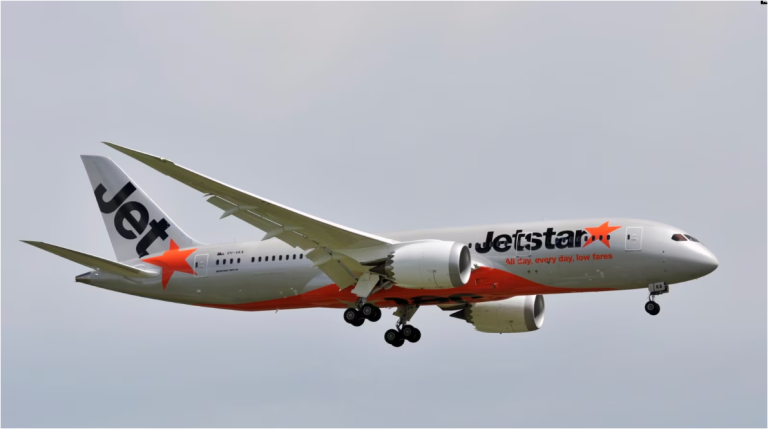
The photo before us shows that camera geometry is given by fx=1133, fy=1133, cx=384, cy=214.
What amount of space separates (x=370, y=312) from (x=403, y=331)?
125 inches

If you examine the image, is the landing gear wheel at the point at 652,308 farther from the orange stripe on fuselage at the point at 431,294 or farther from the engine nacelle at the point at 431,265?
the engine nacelle at the point at 431,265

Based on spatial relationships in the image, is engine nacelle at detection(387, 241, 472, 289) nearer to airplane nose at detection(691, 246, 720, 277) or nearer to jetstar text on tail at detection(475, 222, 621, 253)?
jetstar text on tail at detection(475, 222, 621, 253)

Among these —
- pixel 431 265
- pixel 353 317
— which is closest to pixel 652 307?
pixel 431 265

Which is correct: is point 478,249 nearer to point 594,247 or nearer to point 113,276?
point 594,247

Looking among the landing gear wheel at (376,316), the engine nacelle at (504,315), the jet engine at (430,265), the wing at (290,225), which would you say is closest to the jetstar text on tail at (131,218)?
the wing at (290,225)

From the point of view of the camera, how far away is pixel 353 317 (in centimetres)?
4350

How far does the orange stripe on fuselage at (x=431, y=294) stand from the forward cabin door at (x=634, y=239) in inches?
73.0

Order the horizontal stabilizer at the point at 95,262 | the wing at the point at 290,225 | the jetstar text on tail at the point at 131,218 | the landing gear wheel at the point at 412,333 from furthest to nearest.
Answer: the jetstar text on tail at the point at 131,218
the landing gear wheel at the point at 412,333
the horizontal stabilizer at the point at 95,262
the wing at the point at 290,225

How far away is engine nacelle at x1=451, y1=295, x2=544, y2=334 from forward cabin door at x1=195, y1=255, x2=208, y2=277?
34.6 feet

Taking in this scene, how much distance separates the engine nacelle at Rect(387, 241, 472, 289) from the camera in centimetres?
3958

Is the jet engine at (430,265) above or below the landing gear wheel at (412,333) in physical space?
above

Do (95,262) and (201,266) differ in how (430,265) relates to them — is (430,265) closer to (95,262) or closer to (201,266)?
(201,266)

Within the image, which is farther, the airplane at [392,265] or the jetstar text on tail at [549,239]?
the jetstar text on tail at [549,239]

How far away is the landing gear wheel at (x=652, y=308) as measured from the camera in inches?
1570
